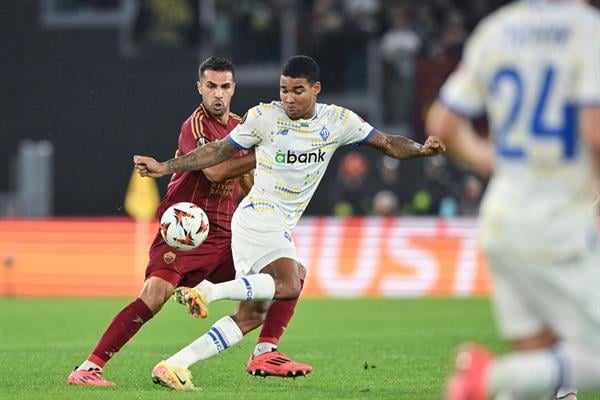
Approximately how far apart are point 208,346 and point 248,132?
1434mm

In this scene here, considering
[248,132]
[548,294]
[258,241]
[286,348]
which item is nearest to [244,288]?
[258,241]

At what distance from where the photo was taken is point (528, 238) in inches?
214

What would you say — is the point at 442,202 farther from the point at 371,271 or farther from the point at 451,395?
the point at 451,395

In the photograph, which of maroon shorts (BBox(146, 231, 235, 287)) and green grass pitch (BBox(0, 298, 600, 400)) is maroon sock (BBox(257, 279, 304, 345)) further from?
maroon shorts (BBox(146, 231, 235, 287))

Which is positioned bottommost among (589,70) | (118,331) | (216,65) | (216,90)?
(118,331)

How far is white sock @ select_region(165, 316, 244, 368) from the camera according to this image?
873cm

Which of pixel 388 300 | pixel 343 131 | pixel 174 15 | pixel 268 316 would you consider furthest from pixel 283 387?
pixel 174 15

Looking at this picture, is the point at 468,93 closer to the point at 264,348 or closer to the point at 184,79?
the point at 264,348

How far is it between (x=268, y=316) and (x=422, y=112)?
1317 centimetres

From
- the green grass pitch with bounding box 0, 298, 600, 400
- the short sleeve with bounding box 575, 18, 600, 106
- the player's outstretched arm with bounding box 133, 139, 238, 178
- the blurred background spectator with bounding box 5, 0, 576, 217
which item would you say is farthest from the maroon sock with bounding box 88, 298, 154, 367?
the blurred background spectator with bounding box 5, 0, 576, 217

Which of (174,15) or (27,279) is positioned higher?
(174,15)

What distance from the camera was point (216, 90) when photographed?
9.54 meters

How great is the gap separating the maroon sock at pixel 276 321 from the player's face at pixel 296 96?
53.2 inches

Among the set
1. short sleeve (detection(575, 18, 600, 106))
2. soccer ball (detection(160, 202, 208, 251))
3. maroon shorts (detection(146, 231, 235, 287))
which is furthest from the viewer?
maroon shorts (detection(146, 231, 235, 287))
